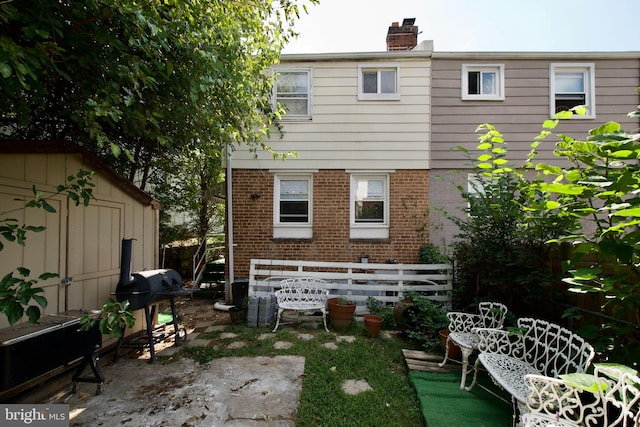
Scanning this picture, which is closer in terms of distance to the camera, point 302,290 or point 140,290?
point 140,290

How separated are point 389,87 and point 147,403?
723 centimetres

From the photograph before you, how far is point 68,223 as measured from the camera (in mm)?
3416

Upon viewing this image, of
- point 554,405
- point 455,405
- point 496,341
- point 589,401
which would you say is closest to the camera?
point 554,405

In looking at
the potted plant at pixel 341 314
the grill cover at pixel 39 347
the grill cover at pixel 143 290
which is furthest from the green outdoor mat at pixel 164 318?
the potted plant at pixel 341 314

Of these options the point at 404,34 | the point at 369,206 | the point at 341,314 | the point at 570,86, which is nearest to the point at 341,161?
the point at 369,206

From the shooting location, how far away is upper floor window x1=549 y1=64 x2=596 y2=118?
6621mm

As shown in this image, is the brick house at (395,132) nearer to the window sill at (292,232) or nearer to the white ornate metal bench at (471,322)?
the window sill at (292,232)

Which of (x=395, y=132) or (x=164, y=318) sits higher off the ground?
(x=395, y=132)

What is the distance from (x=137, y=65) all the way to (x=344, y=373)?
3938 mm

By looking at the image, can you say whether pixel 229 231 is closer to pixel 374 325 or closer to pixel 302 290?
pixel 302 290

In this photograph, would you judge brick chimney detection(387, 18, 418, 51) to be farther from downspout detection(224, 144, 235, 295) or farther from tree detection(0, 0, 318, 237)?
downspout detection(224, 144, 235, 295)

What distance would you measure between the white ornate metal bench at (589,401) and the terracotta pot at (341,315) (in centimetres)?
308

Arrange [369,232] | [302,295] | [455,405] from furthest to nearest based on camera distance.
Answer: [369,232] < [302,295] < [455,405]

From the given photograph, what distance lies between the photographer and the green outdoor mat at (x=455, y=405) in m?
2.55
